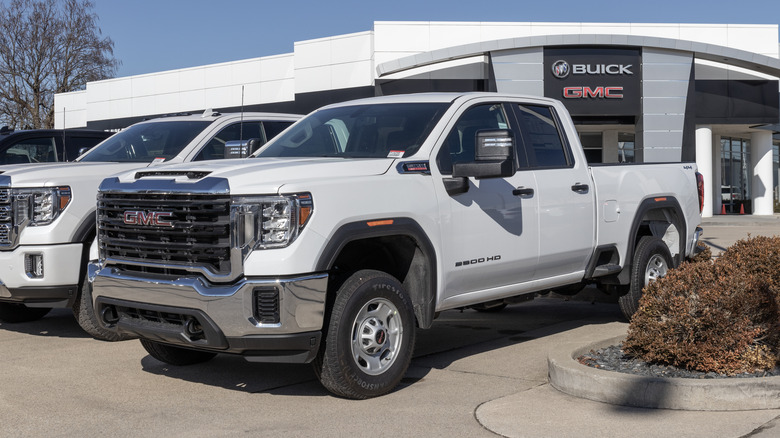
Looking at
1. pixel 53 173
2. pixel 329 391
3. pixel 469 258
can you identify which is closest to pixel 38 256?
pixel 53 173

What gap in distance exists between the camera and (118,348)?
7711 mm

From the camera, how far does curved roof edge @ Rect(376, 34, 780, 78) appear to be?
31531 mm

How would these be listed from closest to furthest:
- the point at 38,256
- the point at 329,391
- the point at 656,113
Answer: the point at 329,391 → the point at 38,256 → the point at 656,113

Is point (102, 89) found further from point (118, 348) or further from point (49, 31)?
point (118, 348)

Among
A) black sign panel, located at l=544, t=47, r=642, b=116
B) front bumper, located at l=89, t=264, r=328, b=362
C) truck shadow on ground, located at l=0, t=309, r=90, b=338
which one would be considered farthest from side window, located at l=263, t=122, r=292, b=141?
black sign panel, located at l=544, t=47, r=642, b=116

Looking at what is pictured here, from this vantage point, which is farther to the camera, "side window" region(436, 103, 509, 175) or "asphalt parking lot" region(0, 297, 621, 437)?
"side window" region(436, 103, 509, 175)

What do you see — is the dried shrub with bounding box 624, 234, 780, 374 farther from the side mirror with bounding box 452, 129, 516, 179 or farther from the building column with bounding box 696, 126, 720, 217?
the building column with bounding box 696, 126, 720, 217

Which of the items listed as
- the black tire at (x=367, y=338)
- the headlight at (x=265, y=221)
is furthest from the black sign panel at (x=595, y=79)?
the headlight at (x=265, y=221)

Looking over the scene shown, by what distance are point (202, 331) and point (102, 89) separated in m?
42.1

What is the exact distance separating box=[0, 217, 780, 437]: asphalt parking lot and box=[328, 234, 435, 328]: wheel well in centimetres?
61

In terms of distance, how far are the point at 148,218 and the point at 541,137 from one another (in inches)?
136

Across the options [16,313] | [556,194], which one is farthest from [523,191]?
[16,313]

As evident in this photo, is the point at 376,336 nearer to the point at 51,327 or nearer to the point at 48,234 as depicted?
the point at 48,234

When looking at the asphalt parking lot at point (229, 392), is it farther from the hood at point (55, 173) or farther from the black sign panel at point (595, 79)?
the black sign panel at point (595, 79)
